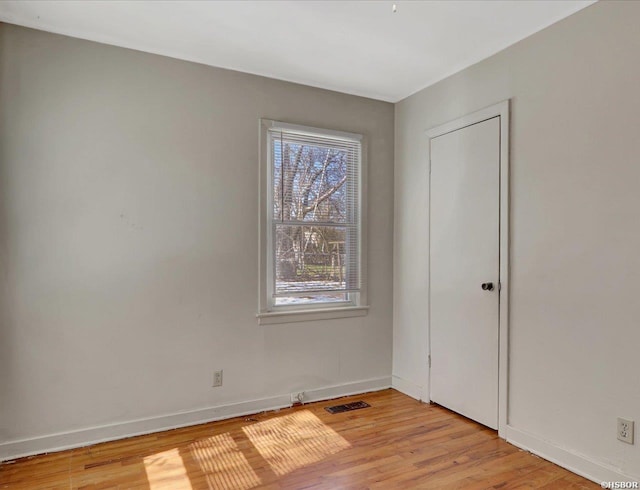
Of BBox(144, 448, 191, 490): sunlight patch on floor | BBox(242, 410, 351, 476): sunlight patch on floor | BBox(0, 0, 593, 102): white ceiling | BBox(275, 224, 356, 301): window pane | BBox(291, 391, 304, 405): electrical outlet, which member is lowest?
BBox(242, 410, 351, 476): sunlight patch on floor

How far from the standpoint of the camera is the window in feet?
10.9

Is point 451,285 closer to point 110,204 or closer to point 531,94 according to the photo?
point 531,94

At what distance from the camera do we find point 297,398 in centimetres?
339

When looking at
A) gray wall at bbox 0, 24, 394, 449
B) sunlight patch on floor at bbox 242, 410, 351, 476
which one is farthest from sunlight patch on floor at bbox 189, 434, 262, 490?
gray wall at bbox 0, 24, 394, 449

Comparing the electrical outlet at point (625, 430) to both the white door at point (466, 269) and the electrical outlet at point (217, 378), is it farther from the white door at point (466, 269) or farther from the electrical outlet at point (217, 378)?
the electrical outlet at point (217, 378)

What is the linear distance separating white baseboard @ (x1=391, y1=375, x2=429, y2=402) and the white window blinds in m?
0.89

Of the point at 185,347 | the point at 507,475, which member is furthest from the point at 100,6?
the point at 507,475

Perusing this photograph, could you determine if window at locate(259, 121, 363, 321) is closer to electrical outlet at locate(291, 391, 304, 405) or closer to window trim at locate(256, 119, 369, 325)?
window trim at locate(256, 119, 369, 325)

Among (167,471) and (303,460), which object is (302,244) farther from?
(167,471)

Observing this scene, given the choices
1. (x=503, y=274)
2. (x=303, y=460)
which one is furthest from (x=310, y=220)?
(x=303, y=460)

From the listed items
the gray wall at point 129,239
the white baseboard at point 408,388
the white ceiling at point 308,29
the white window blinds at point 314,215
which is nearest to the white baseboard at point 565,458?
the white baseboard at point 408,388

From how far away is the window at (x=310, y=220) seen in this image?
10.9 ft

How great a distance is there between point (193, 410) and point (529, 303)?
2418mm

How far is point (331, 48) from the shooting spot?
2.89 meters
